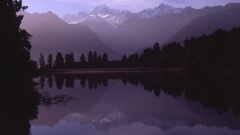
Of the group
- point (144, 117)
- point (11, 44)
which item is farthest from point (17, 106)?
point (144, 117)

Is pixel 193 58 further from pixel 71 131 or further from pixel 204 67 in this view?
pixel 71 131

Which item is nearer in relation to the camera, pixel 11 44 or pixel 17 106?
pixel 17 106

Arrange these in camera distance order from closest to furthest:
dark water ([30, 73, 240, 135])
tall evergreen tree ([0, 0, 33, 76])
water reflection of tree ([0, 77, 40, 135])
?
dark water ([30, 73, 240, 135]) < water reflection of tree ([0, 77, 40, 135]) < tall evergreen tree ([0, 0, 33, 76])

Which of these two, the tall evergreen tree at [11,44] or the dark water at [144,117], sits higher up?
the tall evergreen tree at [11,44]

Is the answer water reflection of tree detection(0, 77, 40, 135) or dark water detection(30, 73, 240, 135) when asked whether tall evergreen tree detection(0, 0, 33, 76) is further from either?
dark water detection(30, 73, 240, 135)

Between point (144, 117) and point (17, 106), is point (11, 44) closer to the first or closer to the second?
point (17, 106)

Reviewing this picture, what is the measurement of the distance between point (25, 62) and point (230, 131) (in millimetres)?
28363

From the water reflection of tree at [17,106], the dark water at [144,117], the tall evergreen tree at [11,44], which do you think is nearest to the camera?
the dark water at [144,117]

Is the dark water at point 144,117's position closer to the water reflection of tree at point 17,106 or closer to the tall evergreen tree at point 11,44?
the water reflection of tree at point 17,106

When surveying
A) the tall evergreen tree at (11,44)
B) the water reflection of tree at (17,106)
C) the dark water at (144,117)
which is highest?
the tall evergreen tree at (11,44)

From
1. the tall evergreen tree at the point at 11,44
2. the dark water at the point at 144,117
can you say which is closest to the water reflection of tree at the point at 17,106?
the dark water at the point at 144,117

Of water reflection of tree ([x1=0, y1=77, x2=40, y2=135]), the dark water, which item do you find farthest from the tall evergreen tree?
the dark water

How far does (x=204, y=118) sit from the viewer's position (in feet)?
98.3

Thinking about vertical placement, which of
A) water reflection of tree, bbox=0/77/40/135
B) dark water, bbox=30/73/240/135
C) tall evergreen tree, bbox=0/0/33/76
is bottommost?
dark water, bbox=30/73/240/135
